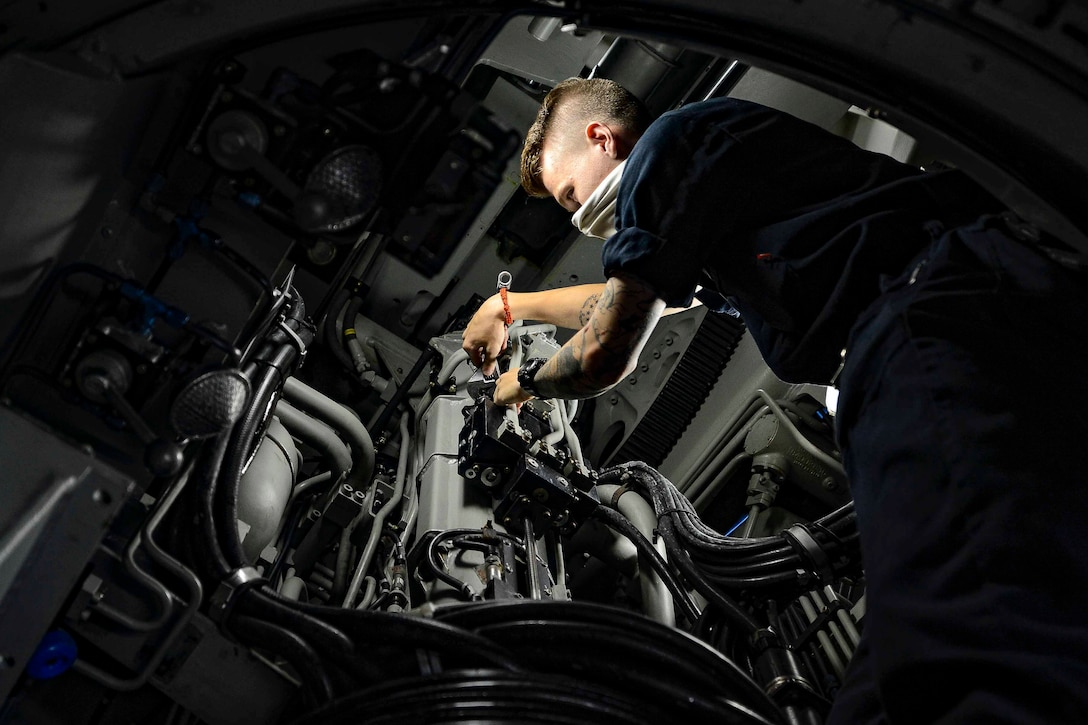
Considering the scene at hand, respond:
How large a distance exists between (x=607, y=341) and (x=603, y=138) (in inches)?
28.3

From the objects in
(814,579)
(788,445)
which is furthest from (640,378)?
(814,579)

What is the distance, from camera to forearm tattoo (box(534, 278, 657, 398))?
204 centimetres

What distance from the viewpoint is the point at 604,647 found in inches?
68.6

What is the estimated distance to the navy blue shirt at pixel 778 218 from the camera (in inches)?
66.1

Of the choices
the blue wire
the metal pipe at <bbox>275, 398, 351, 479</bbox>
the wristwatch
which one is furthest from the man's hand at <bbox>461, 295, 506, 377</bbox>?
the blue wire

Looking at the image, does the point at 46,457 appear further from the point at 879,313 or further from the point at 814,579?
the point at 814,579

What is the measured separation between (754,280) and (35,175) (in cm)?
142

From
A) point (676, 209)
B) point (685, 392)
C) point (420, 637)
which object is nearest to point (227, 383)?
point (420, 637)

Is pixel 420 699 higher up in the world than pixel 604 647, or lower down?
lower down

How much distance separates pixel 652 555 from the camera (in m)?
2.80

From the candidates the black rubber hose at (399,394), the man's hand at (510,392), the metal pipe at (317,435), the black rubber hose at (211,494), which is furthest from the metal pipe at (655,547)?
the black rubber hose at (211,494)

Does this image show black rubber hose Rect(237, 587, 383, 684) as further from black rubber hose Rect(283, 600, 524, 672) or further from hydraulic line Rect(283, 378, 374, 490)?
hydraulic line Rect(283, 378, 374, 490)

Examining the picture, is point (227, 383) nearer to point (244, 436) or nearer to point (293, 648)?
point (244, 436)

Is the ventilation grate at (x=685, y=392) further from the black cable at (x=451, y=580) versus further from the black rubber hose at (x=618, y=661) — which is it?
the black rubber hose at (x=618, y=661)
